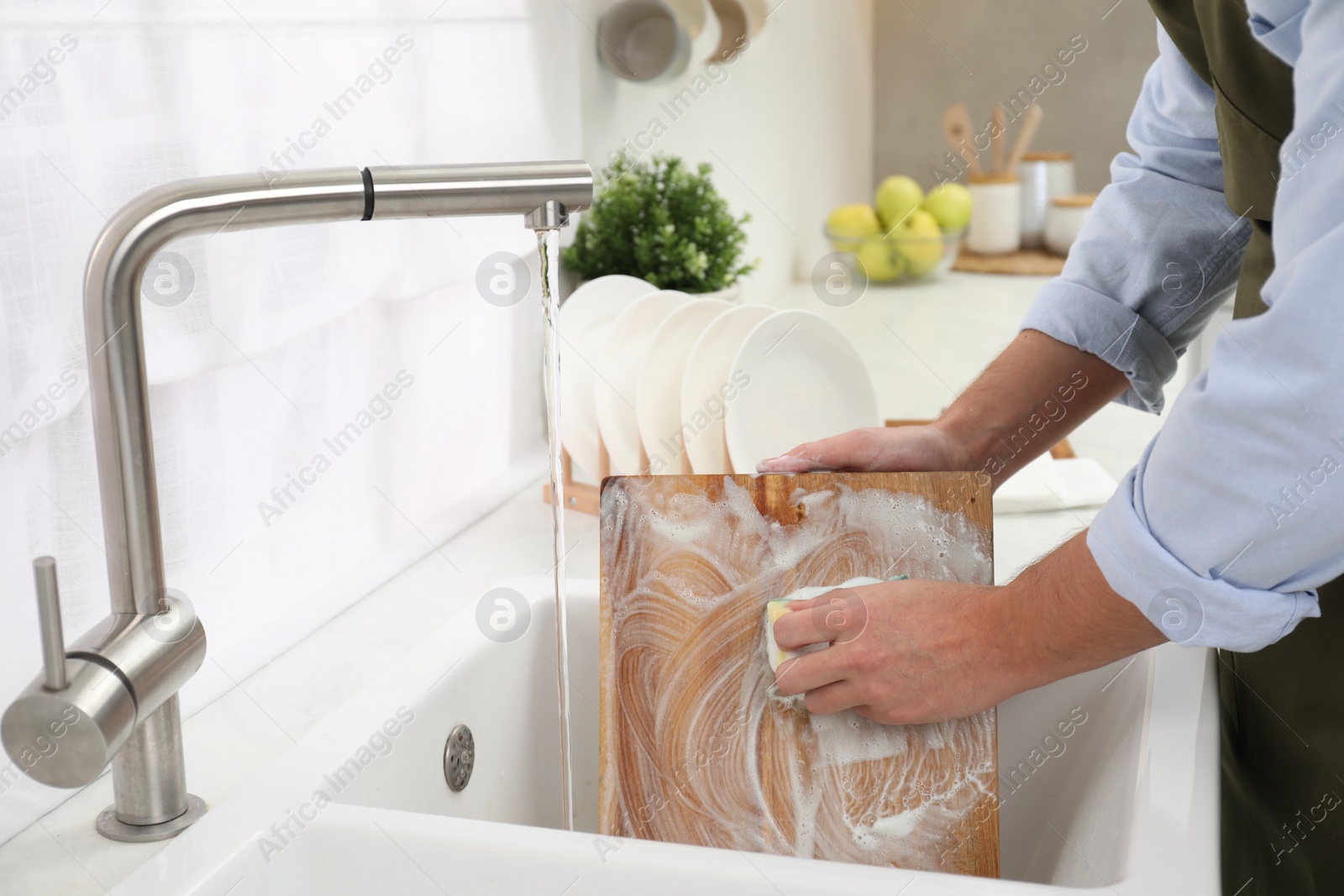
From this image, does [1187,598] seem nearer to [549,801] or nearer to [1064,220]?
[549,801]

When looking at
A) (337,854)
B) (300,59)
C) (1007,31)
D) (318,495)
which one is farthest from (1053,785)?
(1007,31)

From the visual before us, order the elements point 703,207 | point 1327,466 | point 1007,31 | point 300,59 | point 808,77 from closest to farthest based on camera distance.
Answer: point 1327,466 < point 300,59 < point 703,207 < point 808,77 < point 1007,31

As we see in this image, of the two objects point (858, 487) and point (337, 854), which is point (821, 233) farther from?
point (337, 854)

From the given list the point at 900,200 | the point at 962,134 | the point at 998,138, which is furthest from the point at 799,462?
the point at 962,134

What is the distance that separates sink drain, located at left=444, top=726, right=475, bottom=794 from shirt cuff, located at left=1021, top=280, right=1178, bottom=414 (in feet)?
1.57

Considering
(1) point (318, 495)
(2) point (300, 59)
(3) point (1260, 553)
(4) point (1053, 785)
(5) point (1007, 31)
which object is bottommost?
(4) point (1053, 785)

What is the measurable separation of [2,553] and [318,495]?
332mm

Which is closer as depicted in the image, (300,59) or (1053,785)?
(1053,785)

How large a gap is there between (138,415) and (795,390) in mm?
726

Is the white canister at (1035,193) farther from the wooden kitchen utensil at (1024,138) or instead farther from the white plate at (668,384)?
the white plate at (668,384)

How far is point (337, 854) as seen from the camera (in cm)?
51

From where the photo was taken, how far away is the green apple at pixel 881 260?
255 centimetres

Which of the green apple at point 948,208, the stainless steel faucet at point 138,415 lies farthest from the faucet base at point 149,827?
the green apple at point 948,208

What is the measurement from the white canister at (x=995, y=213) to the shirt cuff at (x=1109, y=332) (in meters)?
2.15
